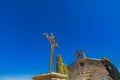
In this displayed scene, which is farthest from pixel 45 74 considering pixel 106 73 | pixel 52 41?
pixel 106 73

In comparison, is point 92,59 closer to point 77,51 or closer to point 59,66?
point 77,51

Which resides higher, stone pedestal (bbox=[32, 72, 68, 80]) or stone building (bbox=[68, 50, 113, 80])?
stone building (bbox=[68, 50, 113, 80])

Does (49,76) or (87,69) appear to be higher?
(87,69)

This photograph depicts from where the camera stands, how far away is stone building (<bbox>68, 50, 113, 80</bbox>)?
1191 inches

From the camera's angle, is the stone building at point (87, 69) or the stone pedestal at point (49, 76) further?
the stone building at point (87, 69)

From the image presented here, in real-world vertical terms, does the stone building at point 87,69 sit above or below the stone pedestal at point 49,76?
above

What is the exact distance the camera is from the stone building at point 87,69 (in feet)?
99.2

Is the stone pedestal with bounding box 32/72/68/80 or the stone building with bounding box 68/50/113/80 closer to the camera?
the stone pedestal with bounding box 32/72/68/80

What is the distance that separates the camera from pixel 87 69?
31500mm

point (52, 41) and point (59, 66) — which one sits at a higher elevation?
point (59, 66)

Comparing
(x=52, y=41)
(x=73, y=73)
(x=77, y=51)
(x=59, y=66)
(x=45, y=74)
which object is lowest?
(x=45, y=74)

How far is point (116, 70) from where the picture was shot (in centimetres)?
3200

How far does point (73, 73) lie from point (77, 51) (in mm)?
3974

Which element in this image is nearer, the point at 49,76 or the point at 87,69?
the point at 49,76
